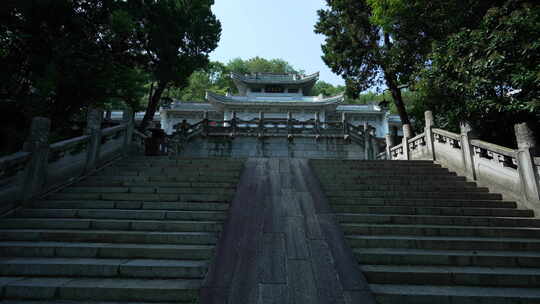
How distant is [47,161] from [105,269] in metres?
4.04

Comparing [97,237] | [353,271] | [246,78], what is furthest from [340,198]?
[246,78]

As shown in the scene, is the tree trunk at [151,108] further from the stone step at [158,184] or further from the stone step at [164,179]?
the stone step at [158,184]

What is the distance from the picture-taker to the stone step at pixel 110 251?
11.4 feet

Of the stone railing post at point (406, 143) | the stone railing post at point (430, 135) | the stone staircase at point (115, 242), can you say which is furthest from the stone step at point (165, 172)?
the stone railing post at point (406, 143)

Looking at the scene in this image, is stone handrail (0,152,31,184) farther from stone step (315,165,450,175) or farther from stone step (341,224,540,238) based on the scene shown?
stone step (315,165,450,175)

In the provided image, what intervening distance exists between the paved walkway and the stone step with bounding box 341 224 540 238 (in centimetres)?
42

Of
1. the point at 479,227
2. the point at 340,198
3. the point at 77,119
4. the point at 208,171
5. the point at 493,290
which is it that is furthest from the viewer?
the point at 77,119

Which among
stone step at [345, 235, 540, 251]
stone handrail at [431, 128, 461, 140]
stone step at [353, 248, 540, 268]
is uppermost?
stone handrail at [431, 128, 461, 140]

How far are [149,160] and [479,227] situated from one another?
8.62 m

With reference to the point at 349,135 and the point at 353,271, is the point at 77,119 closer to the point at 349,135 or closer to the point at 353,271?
the point at 353,271

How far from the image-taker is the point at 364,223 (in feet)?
14.6

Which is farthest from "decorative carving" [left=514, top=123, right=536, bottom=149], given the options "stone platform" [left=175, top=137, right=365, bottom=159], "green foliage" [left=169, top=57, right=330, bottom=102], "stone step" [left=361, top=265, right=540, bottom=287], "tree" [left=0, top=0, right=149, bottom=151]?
"green foliage" [left=169, top=57, right=330, bottom=102]

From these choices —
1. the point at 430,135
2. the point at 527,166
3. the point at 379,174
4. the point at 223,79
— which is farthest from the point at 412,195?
the point at 223,79

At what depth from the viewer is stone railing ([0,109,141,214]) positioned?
16.0 ft
